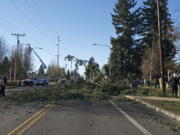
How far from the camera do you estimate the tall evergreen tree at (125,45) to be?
7675cm

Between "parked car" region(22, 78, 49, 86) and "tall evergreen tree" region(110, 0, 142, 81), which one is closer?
"parked car" region(22, 78, 49, 86)

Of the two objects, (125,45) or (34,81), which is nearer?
(34,81)

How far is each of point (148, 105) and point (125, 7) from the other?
211 ft

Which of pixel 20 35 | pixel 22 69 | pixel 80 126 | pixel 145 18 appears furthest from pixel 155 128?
pixel 22 69

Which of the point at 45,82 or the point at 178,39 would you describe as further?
the point at 45,82

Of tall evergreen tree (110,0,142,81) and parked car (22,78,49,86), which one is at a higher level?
tall evergreen tree (110,0,142,81)

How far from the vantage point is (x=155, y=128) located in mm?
10664

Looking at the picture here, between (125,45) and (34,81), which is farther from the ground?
(125,45)

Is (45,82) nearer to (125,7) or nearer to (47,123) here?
(125,7)

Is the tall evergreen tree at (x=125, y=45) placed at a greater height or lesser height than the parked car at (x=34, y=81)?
greater

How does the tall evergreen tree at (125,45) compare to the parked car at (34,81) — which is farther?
the tall evergreen tree at (125,45)

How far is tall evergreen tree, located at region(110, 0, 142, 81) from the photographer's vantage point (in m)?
76.8

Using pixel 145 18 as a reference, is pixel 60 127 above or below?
below

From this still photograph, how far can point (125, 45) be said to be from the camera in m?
77.1
